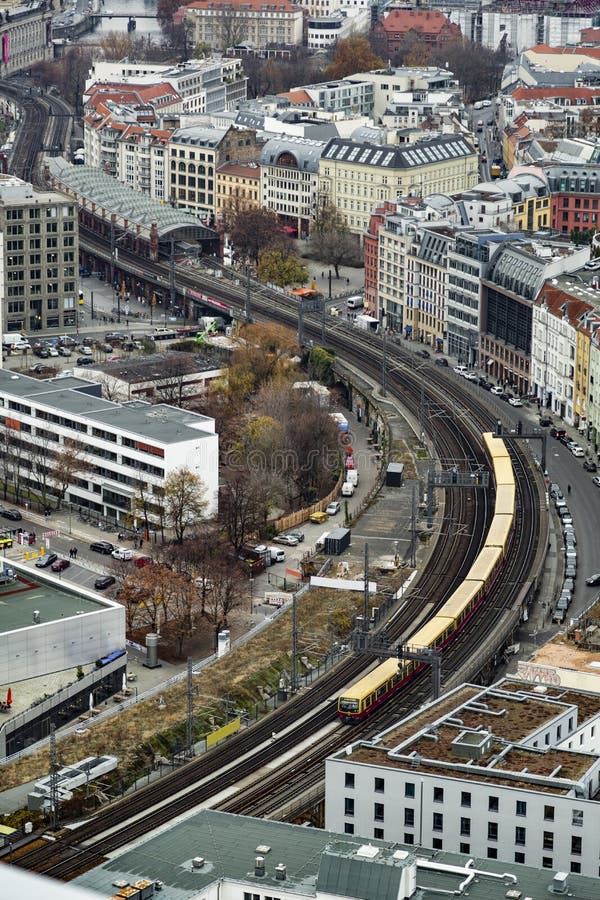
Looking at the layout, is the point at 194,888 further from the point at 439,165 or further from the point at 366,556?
the point at 439,165

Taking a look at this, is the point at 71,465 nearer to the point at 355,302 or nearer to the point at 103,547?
the point at 103,547

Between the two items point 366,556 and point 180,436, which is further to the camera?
point 180,436

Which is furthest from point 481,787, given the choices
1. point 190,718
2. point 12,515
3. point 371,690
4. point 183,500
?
point 12,515

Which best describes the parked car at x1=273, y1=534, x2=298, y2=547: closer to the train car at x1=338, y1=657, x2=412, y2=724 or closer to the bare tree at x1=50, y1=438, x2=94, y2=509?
the bare tree at x1=50, y1=438, x2=94, y2=509

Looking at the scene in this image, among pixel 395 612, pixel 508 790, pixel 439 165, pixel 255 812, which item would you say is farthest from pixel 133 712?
pixel 439 165

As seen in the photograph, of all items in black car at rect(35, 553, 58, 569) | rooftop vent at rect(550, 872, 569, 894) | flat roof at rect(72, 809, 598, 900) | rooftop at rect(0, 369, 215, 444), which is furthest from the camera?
rooftop at rect(0, 369, 215, 444)

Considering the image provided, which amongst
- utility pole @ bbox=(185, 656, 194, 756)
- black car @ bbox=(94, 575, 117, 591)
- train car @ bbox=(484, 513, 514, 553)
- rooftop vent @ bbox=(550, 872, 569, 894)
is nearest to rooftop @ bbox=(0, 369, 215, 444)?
black car @ bbox=(94, 575, 117, 591)
